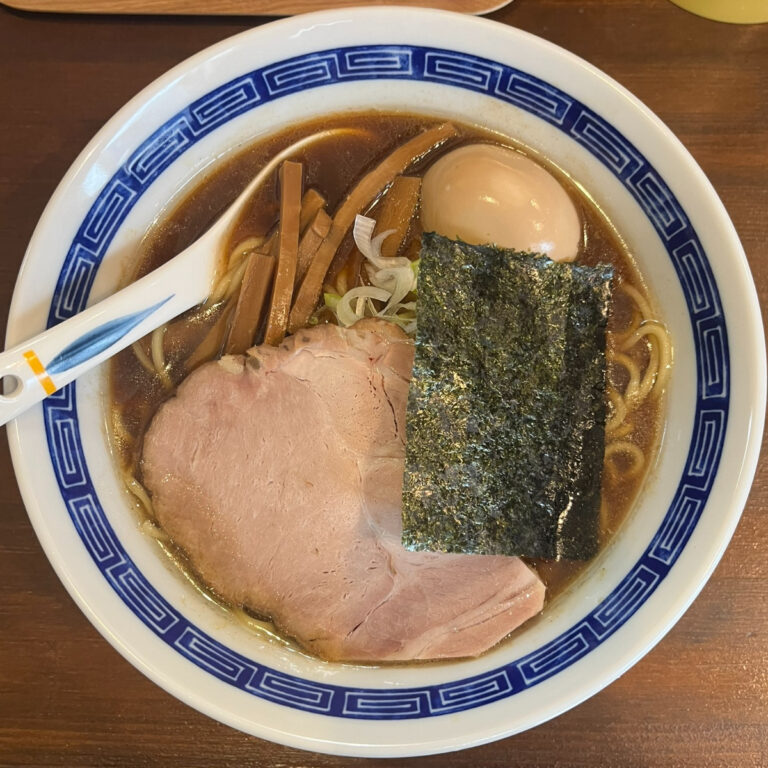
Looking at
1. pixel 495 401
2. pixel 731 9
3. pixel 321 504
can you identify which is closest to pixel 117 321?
pixel 321 504

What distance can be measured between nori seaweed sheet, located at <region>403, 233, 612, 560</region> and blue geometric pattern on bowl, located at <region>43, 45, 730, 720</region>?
9.5 inches

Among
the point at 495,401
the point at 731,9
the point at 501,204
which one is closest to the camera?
the point at 495,401

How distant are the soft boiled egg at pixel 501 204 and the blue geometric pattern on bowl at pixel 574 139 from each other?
0.14 meters

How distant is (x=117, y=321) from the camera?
56.2 inches

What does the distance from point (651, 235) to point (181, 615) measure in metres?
1.53

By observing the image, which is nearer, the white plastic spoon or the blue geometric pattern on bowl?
the white plastic spoon

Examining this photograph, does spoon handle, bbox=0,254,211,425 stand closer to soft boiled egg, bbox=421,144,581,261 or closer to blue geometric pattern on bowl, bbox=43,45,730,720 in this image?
blue geometric pattern on bowl, bbox=43,45,730,720

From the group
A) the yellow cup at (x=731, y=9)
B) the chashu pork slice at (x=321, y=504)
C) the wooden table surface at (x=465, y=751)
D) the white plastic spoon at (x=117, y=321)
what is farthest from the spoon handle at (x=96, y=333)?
the yellow cup at (x=731, y=9)

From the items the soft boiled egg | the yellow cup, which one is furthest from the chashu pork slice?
the yellow cup

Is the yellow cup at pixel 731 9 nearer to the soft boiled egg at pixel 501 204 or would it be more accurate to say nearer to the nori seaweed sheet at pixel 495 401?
the soft boiled egg at pixel 501 204

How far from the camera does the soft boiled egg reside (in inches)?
59.1

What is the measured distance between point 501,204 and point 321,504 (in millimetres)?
892

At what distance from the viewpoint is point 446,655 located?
1533 mm

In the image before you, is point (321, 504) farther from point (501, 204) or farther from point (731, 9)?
point (731, 9)
